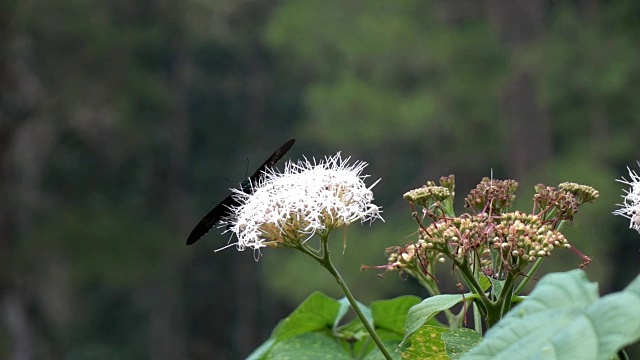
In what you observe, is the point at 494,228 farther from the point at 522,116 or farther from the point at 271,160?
the point at 522,116

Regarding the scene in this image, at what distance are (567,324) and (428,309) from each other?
13.3 inches

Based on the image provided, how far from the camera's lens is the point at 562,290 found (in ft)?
2.21

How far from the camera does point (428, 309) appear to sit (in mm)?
976

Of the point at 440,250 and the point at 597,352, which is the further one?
the point at 440,250

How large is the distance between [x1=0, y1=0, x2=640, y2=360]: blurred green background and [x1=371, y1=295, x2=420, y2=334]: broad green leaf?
29.4 ft

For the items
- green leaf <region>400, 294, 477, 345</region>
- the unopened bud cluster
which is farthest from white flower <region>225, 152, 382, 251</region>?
green leaf <region>400, 294, 477, 345</region>

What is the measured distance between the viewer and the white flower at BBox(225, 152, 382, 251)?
1.18 metres

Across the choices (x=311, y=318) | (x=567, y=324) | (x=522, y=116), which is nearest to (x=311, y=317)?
(x=311, y=318)

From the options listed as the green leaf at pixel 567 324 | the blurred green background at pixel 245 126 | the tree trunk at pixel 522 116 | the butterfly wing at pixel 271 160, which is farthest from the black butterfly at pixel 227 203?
the tree trunk at pixel 522 116

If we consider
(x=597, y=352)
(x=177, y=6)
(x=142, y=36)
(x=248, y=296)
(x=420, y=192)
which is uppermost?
(x=177, y=6)

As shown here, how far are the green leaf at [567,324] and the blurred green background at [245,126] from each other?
9.71 metres

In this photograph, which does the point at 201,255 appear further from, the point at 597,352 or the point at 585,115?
the point at 597,352

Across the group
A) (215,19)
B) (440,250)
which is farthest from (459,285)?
(215,19)

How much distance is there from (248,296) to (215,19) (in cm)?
567
